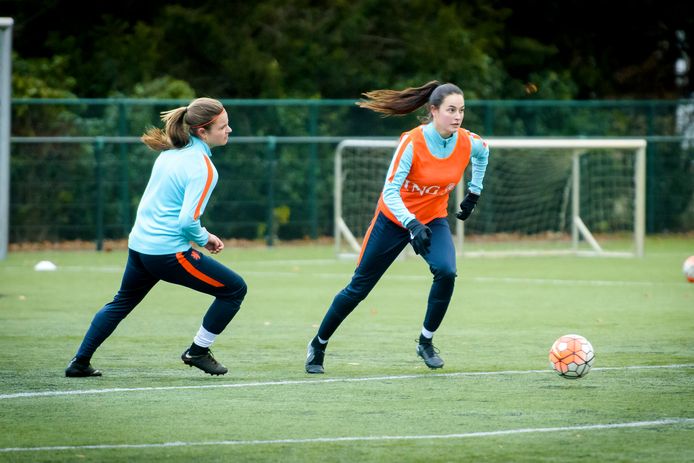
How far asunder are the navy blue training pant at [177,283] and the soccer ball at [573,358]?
2.00 m

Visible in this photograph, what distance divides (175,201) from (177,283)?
1.68 ft

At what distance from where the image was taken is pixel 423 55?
2561cm

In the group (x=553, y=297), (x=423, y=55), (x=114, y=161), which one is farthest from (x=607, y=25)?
(x=553, y=297)

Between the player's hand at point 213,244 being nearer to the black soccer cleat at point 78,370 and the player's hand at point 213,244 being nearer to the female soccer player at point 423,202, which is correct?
the female soccer player at point 423,202

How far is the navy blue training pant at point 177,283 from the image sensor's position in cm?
812

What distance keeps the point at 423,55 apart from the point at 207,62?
411cm

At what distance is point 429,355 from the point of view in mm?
8945

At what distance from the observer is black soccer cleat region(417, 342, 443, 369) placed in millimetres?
8859

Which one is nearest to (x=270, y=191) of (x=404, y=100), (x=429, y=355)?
(x=404, y=100)

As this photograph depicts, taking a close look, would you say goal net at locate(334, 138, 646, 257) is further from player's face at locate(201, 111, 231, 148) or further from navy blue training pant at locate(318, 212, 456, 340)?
player's face at locate(201, 111, 231, 148)

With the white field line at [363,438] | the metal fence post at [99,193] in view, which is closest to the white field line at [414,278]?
the metal fence post at [99,193]

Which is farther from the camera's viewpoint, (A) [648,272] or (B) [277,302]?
(A) [648,272]

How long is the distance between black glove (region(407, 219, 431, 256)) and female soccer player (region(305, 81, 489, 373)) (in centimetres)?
12

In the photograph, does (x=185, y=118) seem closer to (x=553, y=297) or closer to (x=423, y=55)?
(x=553, y=297)
